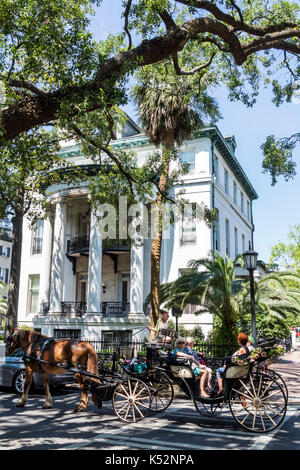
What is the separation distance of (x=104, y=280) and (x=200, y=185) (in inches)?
387

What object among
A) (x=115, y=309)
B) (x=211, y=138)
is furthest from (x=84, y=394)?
(x=211, y=138)

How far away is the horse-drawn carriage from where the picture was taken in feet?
25.3

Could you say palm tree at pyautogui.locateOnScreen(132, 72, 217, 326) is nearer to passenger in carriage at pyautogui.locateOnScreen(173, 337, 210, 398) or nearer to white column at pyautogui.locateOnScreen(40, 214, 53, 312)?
passenger in carriage at pyautogui.locateOnScreen(173, 337, 210, 398)

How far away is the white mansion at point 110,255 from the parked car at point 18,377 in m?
12.0

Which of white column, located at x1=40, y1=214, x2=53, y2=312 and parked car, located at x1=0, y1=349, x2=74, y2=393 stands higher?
white column, located at x1=40, y1=214, x2=53, y2=312

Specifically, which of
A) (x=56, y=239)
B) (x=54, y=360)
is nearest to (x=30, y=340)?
(x=54, y=360)

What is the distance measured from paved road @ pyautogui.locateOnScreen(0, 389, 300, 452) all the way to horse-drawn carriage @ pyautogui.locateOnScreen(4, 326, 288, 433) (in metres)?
0.26

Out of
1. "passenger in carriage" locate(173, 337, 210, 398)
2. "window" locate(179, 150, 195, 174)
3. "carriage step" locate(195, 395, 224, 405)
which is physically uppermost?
"window" locate(179, 150, 195, 174)

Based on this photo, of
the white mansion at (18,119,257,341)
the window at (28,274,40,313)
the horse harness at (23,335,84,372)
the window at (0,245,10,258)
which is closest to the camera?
the horse harness at (23,335,84,372)

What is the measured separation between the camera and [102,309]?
29.2 metres

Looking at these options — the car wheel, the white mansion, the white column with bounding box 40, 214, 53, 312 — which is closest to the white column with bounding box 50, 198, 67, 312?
the white mansion

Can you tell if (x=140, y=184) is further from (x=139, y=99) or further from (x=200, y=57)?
(x=139, y=99)

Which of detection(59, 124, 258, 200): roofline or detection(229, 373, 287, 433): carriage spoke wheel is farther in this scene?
detection(59, 124, 258, 200): roofline
